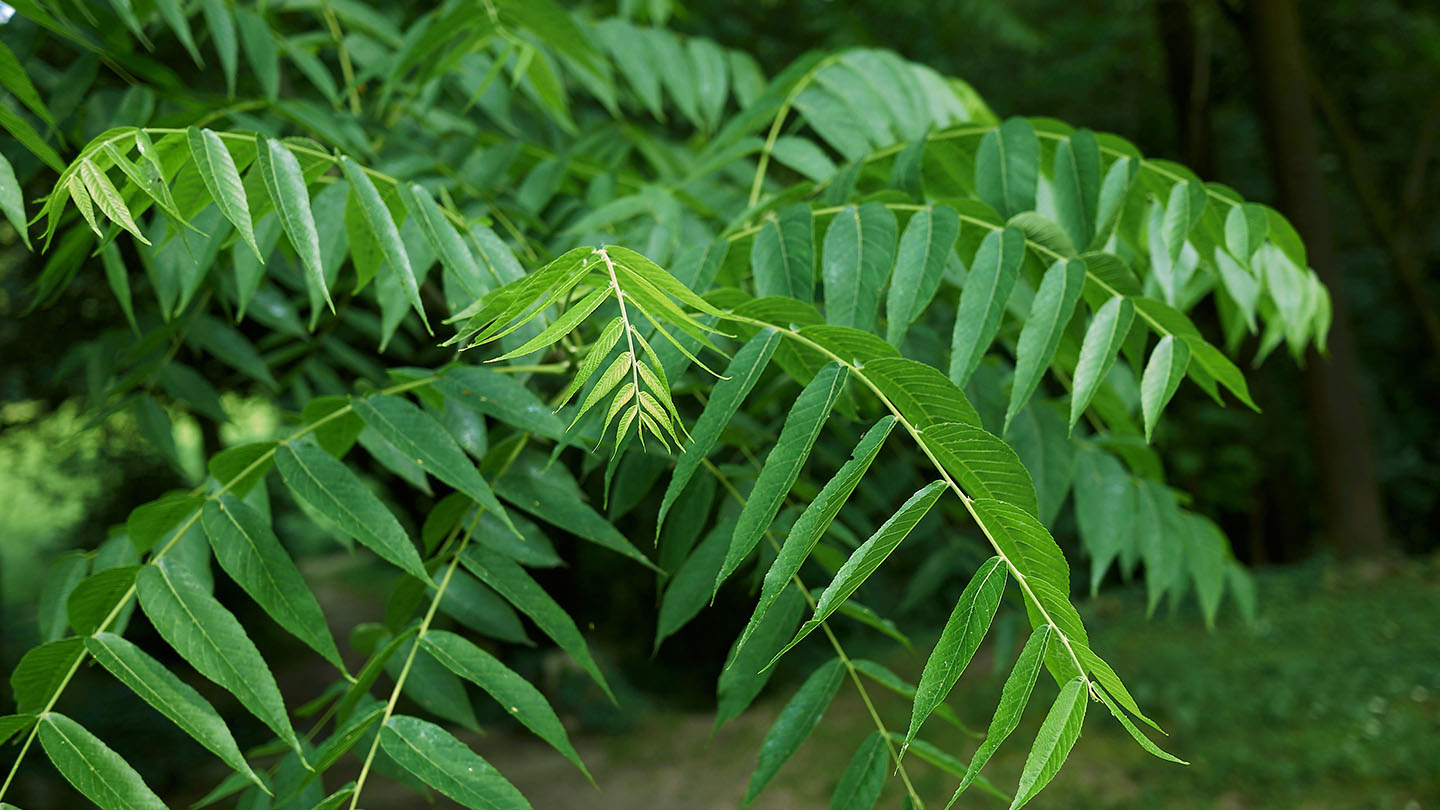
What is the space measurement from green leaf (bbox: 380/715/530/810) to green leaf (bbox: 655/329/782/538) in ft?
0.97

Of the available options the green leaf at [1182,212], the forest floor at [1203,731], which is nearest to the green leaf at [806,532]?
the green leaf at [1182,212]

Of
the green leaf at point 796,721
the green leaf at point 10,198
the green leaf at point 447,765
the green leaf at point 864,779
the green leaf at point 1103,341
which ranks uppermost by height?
the green leaf at point 10,198

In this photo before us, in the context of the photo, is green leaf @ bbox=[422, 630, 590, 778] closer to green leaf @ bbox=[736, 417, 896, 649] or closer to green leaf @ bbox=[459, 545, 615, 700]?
green leaf @ bbox=[459, 545, 615, 700]

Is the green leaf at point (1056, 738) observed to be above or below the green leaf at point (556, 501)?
below

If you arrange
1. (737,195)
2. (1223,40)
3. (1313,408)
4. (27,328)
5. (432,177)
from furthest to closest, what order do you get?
(1223,40)
(1313,408)
(27,328)
(737,195)
(432,177)

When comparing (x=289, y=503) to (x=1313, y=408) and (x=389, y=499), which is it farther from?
(x=1313, y=408)

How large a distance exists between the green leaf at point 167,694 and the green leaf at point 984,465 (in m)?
0.71

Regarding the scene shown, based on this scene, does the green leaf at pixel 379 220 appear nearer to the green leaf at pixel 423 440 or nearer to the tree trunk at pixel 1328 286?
the green leaf at pixel 423 440

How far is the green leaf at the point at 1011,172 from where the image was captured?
1397mm

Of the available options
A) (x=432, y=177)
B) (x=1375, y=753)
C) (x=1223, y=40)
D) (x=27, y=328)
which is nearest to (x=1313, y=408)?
(x=1375, y=753)

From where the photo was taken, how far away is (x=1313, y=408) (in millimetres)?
8398

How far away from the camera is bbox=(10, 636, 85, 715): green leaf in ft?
3.07

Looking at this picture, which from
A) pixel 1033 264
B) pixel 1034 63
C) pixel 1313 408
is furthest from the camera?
pixel 1034 63

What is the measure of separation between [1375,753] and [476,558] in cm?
571
